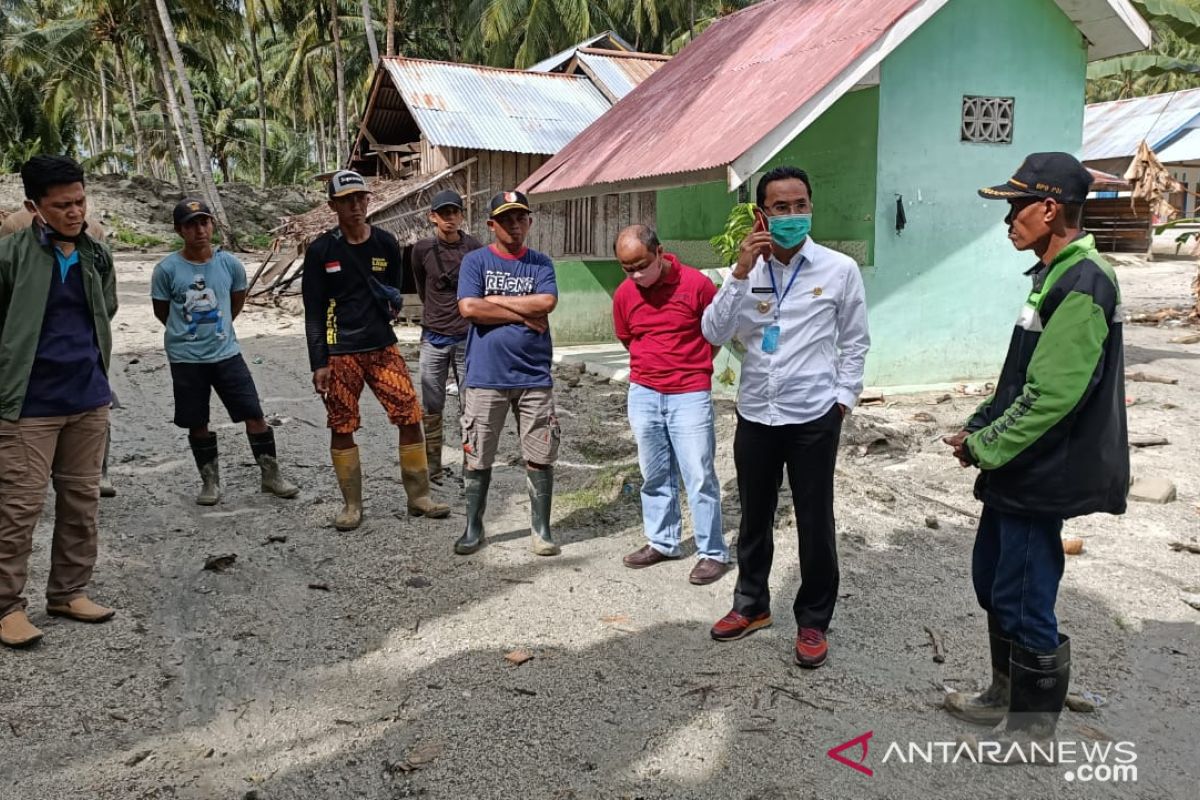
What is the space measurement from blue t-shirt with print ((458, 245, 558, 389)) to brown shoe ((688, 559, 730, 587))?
4.07 ft

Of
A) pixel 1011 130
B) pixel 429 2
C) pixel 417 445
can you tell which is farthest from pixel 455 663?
pixel 429 2

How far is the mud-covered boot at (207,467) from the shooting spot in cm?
564

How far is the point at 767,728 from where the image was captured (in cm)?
314

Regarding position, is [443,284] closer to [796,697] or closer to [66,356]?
[66,356]

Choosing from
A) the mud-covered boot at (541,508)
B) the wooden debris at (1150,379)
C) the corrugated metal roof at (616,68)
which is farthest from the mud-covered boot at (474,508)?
the corrugated metal roof at (616,68)

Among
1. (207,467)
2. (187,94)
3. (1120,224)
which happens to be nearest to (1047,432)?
(207,467)

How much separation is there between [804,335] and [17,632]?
343cm

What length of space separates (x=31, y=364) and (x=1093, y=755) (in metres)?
4.26

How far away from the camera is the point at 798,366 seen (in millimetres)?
3422

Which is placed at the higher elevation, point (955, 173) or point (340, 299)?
point (955, 173)

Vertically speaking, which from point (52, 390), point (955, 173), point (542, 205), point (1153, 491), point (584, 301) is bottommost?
point (1153, 491)

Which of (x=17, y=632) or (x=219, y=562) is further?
(x=219, y=562)

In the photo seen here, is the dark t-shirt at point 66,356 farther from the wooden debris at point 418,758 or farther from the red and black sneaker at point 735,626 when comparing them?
the red and black sneaker at point 735,626

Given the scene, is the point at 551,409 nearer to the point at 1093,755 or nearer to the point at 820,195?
Answer: the point at 1093,755
